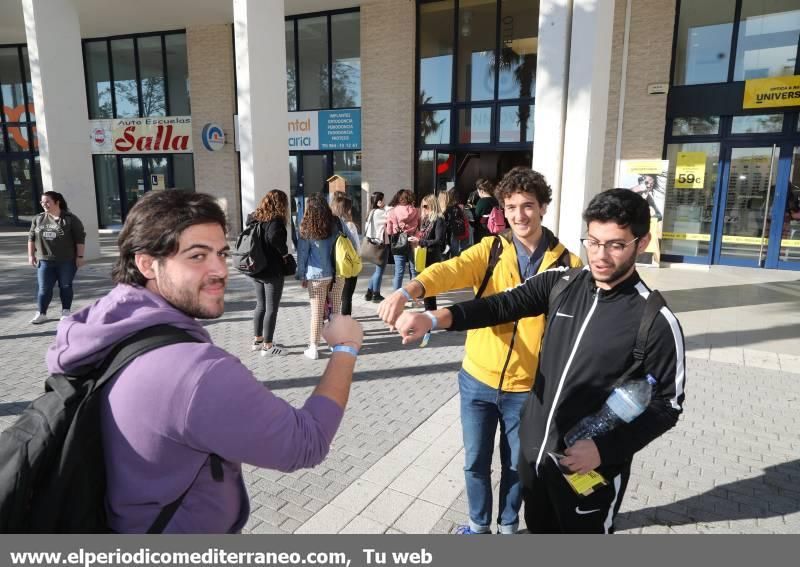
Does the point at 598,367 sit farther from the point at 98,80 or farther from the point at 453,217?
the point at 98,80

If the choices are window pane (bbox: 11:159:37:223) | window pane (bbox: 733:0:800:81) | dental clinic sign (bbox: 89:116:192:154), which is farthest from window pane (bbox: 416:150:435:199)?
window pane (bbox: 11:159:37:223)

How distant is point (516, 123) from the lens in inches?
508

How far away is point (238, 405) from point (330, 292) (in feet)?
16.6

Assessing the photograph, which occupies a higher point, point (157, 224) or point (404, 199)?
point (157, 224)

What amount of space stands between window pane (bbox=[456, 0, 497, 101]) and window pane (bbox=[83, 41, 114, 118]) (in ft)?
41.1

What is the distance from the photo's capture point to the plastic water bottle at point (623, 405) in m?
1.88

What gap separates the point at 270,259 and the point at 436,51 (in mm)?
9938

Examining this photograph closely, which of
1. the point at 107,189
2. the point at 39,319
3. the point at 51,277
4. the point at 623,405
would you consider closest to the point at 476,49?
the point at 51,277

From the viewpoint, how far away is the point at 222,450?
3.94 feet

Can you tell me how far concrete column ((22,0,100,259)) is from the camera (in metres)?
11.6

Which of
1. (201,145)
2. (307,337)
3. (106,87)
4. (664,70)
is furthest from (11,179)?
(664,70)

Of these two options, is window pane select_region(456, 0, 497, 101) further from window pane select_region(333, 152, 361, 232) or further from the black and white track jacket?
the black and white track jacket

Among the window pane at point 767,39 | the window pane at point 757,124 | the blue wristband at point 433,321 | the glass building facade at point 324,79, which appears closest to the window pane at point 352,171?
the glass building facade at point 324,79

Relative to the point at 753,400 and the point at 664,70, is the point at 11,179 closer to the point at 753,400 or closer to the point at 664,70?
the point at 664,70
